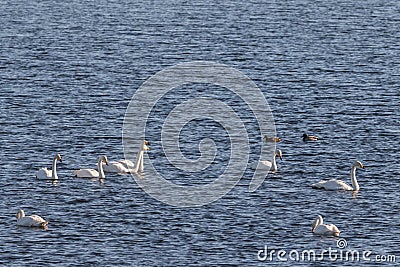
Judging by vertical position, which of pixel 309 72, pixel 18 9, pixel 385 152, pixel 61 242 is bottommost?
pixel 61 242

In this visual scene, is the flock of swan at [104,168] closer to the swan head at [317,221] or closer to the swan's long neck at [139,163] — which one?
the swan's long neck at [139,163]

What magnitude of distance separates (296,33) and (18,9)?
3527cm

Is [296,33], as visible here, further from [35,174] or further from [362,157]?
[35,174]

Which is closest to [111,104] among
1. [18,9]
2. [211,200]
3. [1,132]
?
[1,132]

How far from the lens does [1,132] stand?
62.5 meters

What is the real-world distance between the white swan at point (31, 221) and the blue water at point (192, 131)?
332mm

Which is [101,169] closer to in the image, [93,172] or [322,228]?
[93,172]

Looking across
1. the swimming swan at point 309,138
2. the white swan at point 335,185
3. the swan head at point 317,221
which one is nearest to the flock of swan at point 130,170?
the white swan at point 335,185

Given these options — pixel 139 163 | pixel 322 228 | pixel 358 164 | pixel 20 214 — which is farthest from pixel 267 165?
pixel 20 214

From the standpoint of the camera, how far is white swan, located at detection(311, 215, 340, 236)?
45062 millimetres

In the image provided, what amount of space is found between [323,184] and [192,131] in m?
13.5

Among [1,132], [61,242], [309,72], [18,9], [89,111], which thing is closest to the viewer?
[61,242]

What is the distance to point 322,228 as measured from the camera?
45.1 meters

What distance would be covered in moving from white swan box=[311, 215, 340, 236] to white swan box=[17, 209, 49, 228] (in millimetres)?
11035
